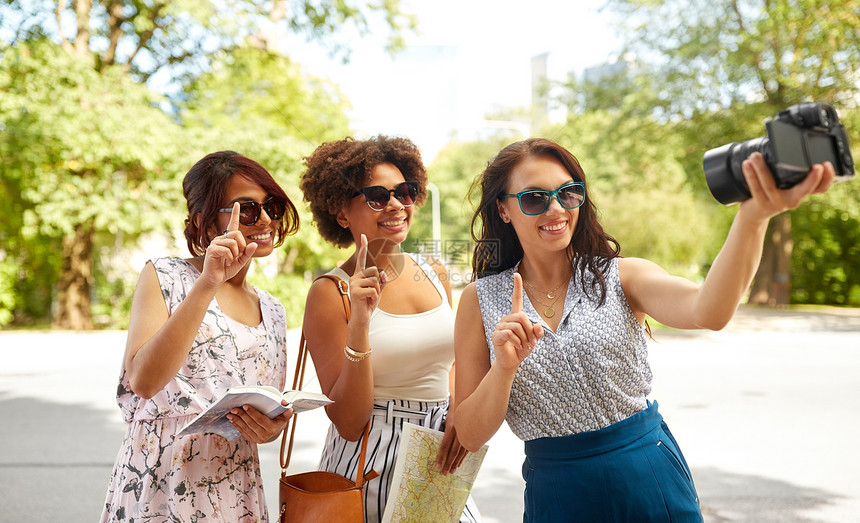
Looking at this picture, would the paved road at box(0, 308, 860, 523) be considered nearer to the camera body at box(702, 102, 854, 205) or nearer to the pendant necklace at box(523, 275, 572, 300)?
the pendant necklace at box(523, 275, 572, 300)

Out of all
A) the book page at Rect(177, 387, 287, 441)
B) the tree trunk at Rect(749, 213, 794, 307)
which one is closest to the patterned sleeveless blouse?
Result: the book page at Rect(177, 387, 287, 441)

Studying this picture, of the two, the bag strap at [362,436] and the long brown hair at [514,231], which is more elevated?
the long brown hair at [514,231]

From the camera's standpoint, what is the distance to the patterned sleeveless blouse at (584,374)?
5.86ft

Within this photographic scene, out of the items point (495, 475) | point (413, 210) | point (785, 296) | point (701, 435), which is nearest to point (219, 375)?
point (413, 210)

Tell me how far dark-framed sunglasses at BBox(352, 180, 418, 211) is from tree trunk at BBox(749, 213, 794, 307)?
20.6m

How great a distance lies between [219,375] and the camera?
205 centimetres

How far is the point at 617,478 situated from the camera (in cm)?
177

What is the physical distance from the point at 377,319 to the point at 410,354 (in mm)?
160

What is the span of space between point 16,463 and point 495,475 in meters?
4.04

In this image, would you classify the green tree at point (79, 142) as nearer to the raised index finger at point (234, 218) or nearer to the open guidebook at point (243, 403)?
the raised index finger at point (234, 218)

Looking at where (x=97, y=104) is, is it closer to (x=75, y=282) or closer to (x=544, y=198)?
(x=75, y=282)

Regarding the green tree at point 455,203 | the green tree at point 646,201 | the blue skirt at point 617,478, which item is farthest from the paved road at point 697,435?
the green tree at point 646,201

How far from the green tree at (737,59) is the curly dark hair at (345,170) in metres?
13.8

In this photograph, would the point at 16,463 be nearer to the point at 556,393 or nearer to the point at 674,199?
the point at 556,393
